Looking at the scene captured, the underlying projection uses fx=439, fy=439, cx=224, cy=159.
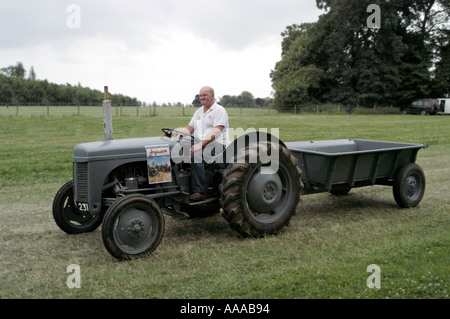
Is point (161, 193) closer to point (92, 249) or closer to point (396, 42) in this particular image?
point (92, 249)

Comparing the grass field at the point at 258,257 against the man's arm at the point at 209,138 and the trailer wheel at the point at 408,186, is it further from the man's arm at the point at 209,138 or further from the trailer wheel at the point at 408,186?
the man's arm at the point at 209,138

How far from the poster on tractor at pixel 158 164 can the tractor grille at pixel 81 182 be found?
0.69 metres

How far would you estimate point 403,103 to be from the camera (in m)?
44.3

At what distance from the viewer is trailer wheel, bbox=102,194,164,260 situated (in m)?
4.45

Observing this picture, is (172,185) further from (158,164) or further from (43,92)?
(43,92)

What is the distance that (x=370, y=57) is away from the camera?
41.2 metres

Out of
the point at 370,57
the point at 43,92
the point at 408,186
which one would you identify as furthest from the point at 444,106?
the point at 43,92

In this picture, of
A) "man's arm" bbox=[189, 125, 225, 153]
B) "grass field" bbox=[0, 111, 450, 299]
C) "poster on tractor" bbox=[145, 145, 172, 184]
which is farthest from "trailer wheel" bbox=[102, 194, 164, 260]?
"man's arm" bbox=[189, 125, 225, 153]

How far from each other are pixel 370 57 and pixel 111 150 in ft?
132

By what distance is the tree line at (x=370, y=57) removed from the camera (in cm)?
4116

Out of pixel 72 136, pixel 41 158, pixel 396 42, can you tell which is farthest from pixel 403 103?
pixel 41 158

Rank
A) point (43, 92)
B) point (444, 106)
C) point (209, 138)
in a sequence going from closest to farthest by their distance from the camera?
point (209, 138)
point (444, 106)
point (43, 92)

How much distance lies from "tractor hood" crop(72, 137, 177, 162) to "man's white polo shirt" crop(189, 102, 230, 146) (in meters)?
0.52

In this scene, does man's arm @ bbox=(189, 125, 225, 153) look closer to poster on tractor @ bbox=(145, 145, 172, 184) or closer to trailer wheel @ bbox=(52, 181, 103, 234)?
poster on tractor @ bbox=(145, 145, 172, 184)
